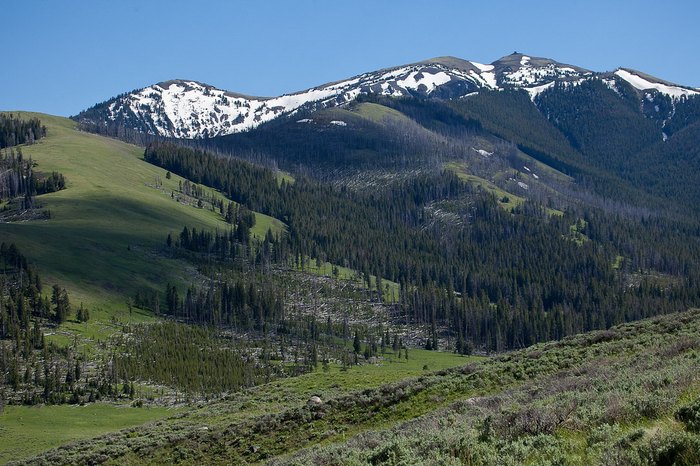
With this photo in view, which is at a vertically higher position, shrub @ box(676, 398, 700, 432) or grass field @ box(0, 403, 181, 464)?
shrub @ box(676, 398, 700, 432)

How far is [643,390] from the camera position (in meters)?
19.4

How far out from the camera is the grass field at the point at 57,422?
7912cm

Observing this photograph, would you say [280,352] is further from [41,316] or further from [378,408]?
[378,408]

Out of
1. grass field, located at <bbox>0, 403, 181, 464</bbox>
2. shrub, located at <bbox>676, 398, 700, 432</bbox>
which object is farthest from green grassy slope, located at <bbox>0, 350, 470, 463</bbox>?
shrub, located at <bbox>676, 398, 700, 432</bbox>

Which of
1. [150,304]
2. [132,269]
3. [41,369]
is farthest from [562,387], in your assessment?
[132,269]

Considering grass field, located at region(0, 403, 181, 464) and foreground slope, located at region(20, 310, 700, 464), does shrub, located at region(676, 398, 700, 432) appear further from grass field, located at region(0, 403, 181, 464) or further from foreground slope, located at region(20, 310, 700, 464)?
grass field, located at region(0, 403, 181, 464)

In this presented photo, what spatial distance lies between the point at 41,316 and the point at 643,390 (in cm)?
15297

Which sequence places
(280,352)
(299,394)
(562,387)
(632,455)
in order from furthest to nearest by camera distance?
(280,352)
(299,394)
(562,387)
(632,455)

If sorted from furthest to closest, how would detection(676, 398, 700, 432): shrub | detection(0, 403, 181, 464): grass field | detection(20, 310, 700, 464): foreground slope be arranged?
detection(0, 403, 181, 464): grass field
detection(20, 310, 700, 464): foreground slope
detection(676, 398, 700, 432): shrub

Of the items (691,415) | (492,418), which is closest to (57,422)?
(492,418)

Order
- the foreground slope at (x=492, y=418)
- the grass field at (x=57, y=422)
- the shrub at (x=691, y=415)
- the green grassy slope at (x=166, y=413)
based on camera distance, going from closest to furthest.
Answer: the shrub at (x=691, y=415), the foreground slope at (x=492, y=418), the green grassy slope at (x=166, y=413), the grass field at (x=57, y=422)

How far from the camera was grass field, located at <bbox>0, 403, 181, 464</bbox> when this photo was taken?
7912 cm

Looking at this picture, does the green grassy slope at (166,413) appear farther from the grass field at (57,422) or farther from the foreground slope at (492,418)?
the foreground slope at (492,418)

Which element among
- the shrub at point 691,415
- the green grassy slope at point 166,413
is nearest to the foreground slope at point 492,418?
the shrub at point 691,415
